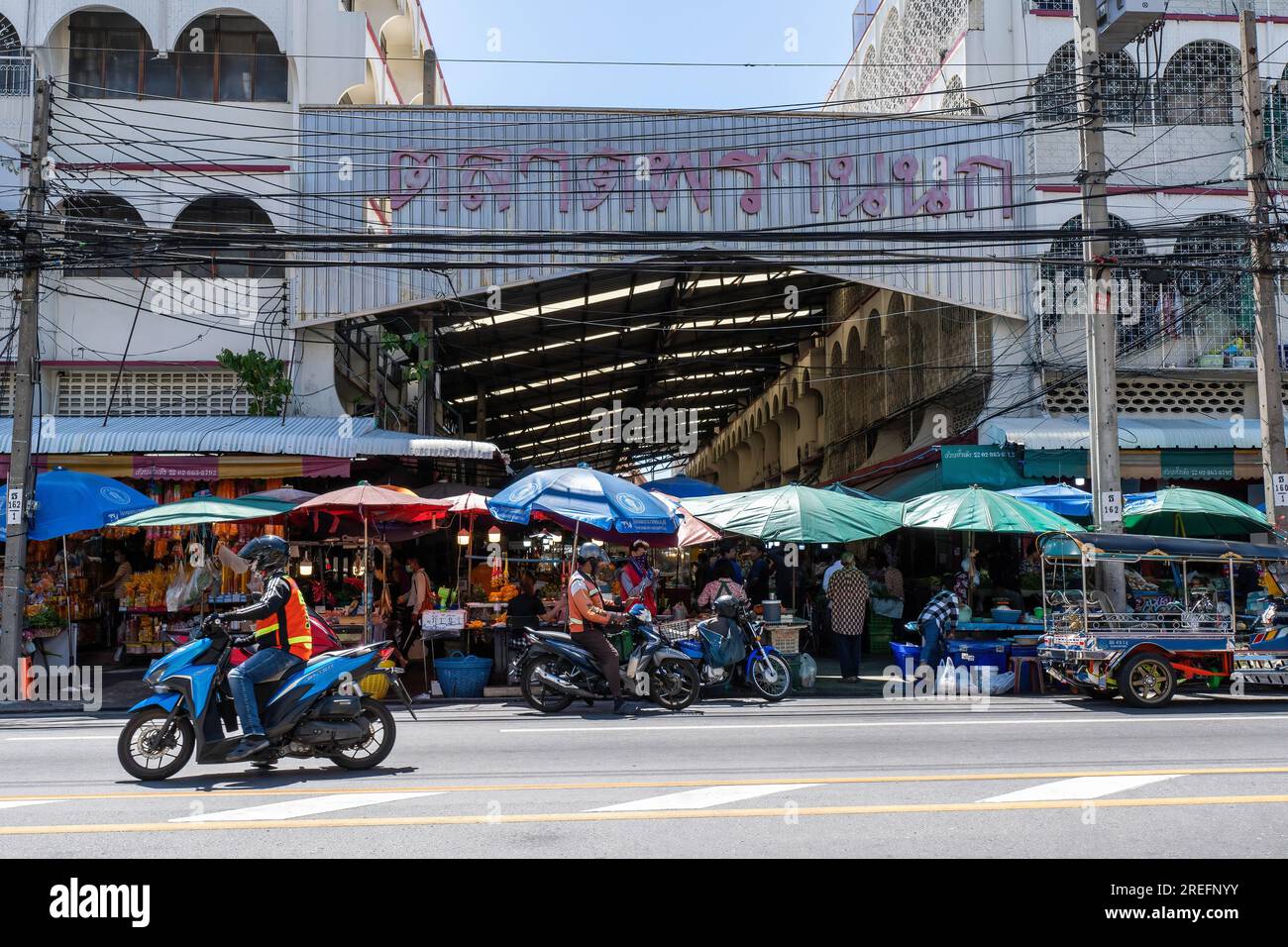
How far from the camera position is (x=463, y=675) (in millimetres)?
14875

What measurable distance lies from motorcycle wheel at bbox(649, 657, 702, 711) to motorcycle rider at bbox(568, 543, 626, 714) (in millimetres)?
616

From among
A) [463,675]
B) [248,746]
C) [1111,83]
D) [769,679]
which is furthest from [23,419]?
[1111,83]

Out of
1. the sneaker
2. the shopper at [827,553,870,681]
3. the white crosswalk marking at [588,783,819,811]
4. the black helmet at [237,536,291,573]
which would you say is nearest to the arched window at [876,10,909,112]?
the shopper at [827,553,870,681]

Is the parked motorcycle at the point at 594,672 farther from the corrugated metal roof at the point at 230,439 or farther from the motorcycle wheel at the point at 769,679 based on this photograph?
the corrugated metal roof at the point at 230,439

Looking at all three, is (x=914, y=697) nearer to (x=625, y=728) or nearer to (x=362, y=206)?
(x=625, y=728)

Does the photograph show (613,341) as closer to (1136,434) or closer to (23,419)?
(1136,434)

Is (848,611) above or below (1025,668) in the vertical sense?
above

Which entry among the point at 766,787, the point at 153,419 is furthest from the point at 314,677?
the point at 153,419

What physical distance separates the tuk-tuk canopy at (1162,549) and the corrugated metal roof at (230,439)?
9.70 meters

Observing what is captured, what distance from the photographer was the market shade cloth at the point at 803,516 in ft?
50.5

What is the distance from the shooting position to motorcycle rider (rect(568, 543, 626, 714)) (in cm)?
1240

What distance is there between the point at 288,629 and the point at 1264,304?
45.5 feet

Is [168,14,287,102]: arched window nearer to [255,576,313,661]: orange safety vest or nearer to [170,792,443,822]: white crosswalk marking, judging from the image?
[255,576,313,661]: orange safety vest

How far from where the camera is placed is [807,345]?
34938 millimetres
